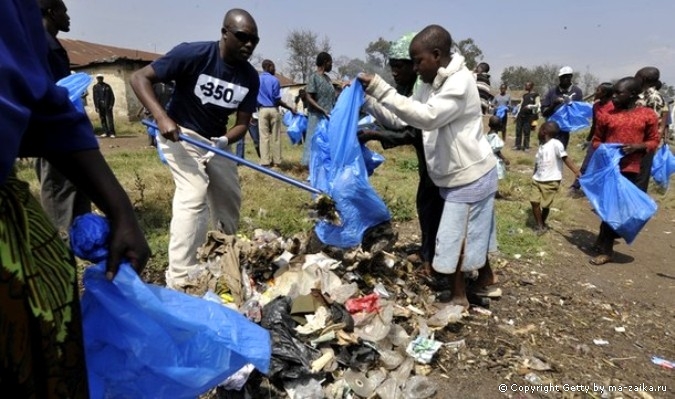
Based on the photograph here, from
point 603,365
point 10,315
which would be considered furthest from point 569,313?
point 10,315

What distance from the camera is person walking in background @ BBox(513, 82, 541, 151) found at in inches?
432

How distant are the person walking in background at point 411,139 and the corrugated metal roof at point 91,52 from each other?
15823mm

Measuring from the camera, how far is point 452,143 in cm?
271

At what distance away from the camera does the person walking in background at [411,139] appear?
311cm

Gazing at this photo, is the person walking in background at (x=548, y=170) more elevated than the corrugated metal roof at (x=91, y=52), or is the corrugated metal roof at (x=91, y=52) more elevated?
the corrugated metal roof at (x=91, y=52)

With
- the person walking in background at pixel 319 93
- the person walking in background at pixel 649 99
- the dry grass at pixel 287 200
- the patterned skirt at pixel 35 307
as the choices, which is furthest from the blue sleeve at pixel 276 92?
the patterned skirt at pixel 35 307

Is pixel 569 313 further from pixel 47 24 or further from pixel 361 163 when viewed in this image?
pixel 47 24

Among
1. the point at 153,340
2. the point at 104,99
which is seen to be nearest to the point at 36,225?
the point at 153,340

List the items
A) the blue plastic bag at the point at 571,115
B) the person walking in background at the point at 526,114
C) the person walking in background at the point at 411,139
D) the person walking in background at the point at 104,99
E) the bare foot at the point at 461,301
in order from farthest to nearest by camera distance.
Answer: the person walking in background at the point at 104,99, the person walking in background at the point at 526,114, the blue plastic bag at the point at 571,115, the person walking in background at the point at 411,139, the bare foot at the point at 461,301

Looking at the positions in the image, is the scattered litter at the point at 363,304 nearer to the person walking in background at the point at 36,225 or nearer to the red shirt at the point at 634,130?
the person walking in background at the point at 36,225

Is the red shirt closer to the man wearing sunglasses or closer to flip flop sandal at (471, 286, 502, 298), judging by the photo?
flip flop sandal at (471, 286, 502, 298)

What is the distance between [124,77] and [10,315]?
634 inches

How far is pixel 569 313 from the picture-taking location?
10.7 feet

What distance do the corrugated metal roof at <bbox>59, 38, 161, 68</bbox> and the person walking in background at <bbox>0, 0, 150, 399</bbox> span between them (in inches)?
690
